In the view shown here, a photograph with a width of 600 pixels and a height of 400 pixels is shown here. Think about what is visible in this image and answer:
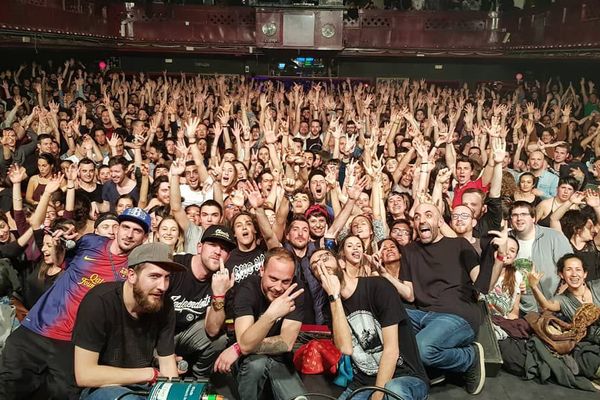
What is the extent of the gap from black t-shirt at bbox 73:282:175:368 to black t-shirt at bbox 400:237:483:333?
2017 mm

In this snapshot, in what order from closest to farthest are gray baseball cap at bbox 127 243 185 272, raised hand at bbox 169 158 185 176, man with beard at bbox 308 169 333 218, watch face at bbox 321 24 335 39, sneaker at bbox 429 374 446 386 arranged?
gray baseball cap at bbox 127 243 185 272 < sneaker at bbox 429 374 446 386 < raised hand at bbox 169 158 185 176 < man with beard at bbox 308 169 333 218 < watch face at bbox 321 24 335 39

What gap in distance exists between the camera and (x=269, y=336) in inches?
141

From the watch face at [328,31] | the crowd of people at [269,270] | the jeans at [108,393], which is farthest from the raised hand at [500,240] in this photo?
the watch face at [328,31]

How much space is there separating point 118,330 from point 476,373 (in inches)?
104

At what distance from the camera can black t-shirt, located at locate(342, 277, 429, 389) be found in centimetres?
338

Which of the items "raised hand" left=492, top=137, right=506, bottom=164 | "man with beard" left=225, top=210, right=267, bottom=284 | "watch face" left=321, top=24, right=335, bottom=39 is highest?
"watch face" left=321, top=24, right=335, bottom=39

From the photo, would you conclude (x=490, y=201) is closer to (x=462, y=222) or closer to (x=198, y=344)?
(x=462, y=222)

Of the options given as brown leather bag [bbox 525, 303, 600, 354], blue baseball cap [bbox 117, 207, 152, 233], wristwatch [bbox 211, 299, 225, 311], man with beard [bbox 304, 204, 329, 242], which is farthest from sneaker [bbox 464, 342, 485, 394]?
blue baseball cap [bbox 117, 207, 152, 233]

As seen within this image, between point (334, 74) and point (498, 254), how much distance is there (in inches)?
542

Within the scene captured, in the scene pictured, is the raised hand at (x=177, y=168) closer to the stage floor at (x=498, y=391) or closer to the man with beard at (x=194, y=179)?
the man with beard at (x=194, y=179)

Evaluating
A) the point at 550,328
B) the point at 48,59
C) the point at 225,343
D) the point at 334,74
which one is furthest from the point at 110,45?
the point at 550,328

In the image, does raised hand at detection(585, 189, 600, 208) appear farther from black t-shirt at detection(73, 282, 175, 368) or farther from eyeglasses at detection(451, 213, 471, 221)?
black t-shirt at detection(73, 282, 175, 368)

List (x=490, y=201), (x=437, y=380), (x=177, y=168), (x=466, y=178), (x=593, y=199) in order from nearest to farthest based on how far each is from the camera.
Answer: (x=437, y=380)
(x=177, y=168)
(x=593, y=199)
(x=490, y=201)
(x=466, y=178)

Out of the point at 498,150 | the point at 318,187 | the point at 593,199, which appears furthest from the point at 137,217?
the point at 593,199
